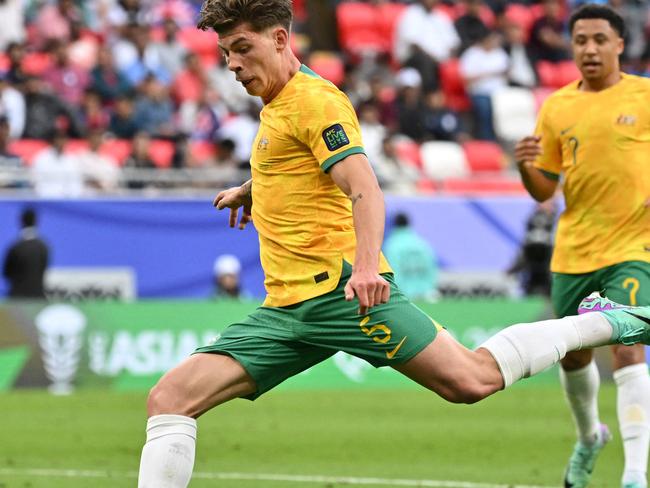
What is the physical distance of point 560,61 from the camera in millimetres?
25141

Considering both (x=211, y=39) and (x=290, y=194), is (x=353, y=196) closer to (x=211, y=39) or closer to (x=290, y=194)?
(x=290, y=194)

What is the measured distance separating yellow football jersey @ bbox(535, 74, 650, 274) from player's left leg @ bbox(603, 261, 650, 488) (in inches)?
5.2

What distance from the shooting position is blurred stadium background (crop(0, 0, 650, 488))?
36.9 ft

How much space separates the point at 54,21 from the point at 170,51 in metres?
1.96

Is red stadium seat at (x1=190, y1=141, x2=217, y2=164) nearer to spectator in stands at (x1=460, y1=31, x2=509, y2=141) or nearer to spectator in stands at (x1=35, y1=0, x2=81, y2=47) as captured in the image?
spectator in stands at (x1=35, y1=0, x2=81, y2=47)

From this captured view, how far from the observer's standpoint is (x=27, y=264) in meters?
17.3

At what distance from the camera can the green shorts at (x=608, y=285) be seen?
25.9ft

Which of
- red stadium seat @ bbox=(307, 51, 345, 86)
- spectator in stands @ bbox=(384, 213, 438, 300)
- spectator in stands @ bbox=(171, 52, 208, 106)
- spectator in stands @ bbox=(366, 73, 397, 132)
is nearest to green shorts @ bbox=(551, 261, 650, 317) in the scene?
spectator in stands @ bbox=(384, 213, 438, 300)

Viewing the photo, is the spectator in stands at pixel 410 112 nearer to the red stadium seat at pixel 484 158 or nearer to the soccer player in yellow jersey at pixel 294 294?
the red stadium seat at pixel 484 158

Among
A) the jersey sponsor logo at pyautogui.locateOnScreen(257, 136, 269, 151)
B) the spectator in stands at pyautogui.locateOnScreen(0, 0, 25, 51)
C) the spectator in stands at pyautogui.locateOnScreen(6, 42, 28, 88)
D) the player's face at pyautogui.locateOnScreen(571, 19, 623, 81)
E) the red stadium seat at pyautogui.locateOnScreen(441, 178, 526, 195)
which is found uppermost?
the player's face at pyautogui.locateOnScreen(571, 19, 623, 81)

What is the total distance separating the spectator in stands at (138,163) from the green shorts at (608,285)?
11213 mm

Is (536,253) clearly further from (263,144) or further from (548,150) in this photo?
(263,144)

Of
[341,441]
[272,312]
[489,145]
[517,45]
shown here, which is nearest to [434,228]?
[489,145]

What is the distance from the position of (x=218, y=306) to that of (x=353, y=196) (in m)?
10.2
